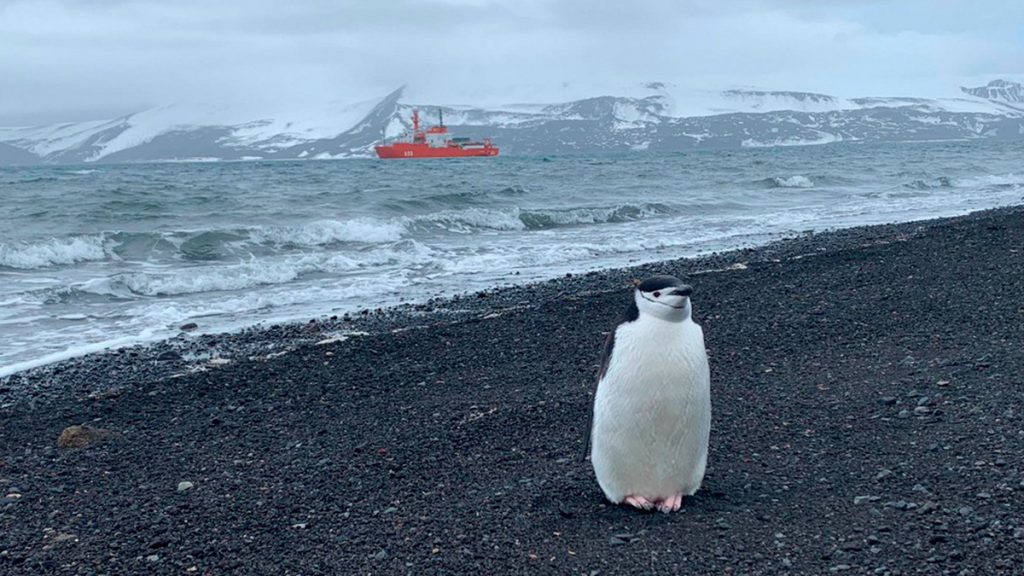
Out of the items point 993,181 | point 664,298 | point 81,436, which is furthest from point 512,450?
point 993,181

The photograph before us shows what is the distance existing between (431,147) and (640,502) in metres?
104

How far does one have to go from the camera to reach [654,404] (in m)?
4.55

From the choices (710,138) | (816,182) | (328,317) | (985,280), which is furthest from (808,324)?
(710,138)

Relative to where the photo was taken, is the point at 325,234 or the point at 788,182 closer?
the point at 325,234

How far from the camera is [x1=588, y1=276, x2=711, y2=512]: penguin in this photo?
14.7 feet

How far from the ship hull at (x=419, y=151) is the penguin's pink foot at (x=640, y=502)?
103 m

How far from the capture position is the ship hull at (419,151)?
4183 inches

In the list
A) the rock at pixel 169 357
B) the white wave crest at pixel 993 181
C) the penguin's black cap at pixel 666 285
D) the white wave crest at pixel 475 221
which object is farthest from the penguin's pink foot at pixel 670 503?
the white wave crest at pixel 993 181

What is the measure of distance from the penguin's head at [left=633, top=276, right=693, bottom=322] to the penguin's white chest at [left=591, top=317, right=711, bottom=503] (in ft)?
0.15

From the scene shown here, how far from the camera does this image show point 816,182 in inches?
1534

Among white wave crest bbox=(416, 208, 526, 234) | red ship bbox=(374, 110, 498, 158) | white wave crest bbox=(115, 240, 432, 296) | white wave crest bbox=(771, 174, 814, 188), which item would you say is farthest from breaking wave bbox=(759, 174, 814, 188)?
red ship bbox=(374, 110, 498, 158)

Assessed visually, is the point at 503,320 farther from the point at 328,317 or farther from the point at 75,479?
the point at 75,479

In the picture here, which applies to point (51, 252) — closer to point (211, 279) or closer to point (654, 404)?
point (211, 279)

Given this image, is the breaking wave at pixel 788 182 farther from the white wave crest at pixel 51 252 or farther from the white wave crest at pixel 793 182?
the white wave crest at pixel 51 252
